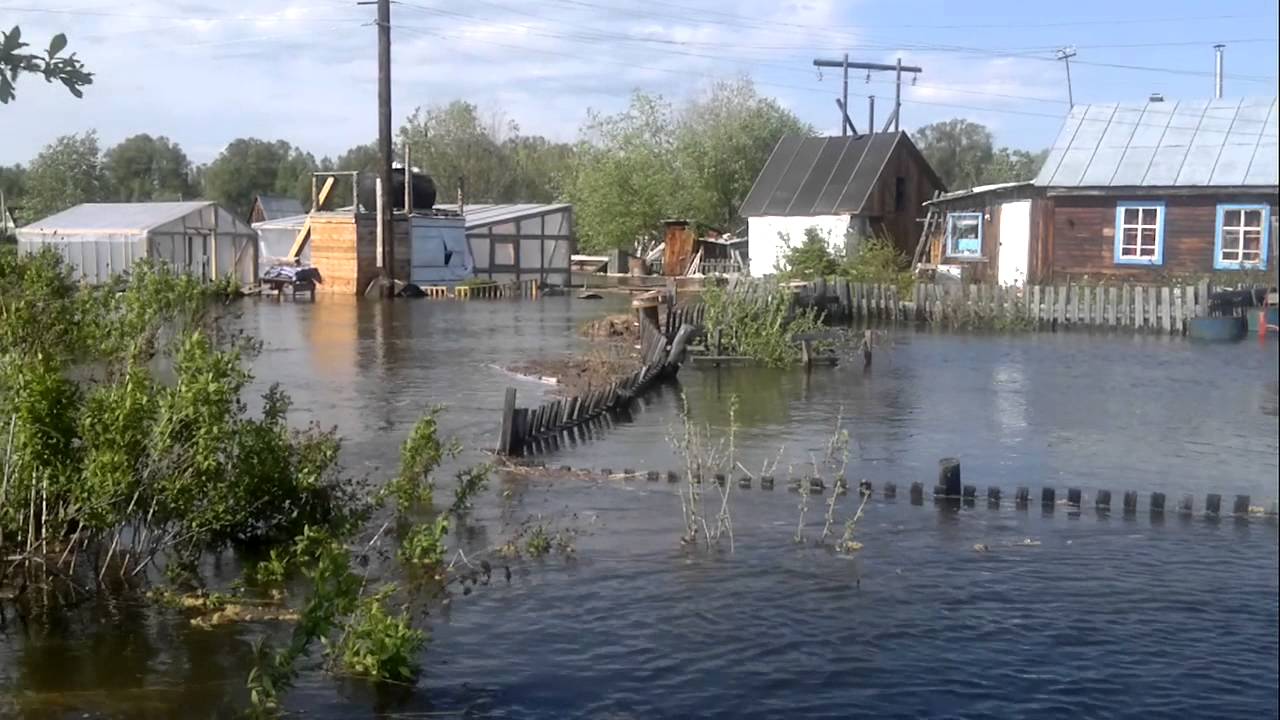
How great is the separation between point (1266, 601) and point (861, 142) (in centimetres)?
4029

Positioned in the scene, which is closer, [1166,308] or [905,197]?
[1166,308]

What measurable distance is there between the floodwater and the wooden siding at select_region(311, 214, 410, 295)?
28.2m

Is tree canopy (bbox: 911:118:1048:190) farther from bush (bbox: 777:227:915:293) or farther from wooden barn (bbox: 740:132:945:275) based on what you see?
bush (bbox: 777:227:915:293)

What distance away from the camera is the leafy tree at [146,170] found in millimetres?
59875

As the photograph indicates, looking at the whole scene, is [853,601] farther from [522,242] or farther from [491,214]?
[491,214]

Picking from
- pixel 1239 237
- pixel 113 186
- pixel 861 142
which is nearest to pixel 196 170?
pixel 113 186

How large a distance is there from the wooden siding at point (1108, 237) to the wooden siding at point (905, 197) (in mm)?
13268

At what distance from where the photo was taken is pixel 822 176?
47.1 m

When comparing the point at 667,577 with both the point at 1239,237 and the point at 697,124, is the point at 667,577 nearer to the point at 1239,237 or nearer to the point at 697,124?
the point at 1239,237

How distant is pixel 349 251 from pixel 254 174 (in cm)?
3922

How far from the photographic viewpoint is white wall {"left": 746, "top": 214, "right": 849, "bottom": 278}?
4531 cm

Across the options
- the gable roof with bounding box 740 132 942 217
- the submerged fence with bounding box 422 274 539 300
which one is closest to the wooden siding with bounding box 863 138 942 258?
the gable roof with bounding box 740 132 942 217

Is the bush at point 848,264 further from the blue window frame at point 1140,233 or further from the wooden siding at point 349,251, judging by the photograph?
the wooden siding at point 349,251

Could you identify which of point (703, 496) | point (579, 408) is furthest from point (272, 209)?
point (703, 496)
